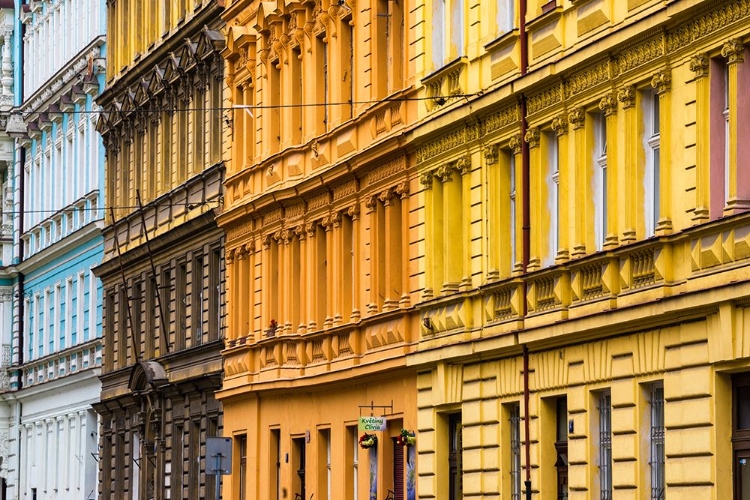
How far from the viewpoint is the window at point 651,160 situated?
1181 inches

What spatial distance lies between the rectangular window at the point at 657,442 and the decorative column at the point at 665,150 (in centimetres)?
233

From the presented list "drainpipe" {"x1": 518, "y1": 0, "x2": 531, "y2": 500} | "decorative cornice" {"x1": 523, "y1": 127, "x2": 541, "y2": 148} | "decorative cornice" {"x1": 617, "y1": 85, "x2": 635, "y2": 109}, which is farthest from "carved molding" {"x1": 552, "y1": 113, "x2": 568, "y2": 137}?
"decorative cornice" {"x1": 617, "y1": 85, "x2": 635, "y2": 109}

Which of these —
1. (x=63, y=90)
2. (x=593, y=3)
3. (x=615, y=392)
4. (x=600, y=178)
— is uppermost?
(x=63, y=90)

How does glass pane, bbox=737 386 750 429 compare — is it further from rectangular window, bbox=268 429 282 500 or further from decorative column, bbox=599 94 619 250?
rectangular window, bbox=268 429 282 500

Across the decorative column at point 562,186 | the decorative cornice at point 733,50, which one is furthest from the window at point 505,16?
the decorative cornice at point 733,50

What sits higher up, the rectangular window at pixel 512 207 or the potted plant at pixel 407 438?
the rectangular window at pixel 512 207

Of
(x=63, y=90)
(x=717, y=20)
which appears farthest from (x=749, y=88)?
(x=63, y=90)

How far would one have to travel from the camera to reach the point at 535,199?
34.2m

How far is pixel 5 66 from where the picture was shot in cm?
8088

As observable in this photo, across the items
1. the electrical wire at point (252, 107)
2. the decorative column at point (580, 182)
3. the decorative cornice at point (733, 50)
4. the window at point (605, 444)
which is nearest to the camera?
the decorative cornice at point (733, 50)

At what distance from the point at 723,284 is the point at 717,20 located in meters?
3.38

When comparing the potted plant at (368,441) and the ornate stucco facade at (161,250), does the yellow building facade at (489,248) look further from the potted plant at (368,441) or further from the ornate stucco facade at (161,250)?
the ornate stucco facade at (161,250)

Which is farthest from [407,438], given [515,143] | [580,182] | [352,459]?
Result: [580,182]

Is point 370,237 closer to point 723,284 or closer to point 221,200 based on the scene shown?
point 221,200
